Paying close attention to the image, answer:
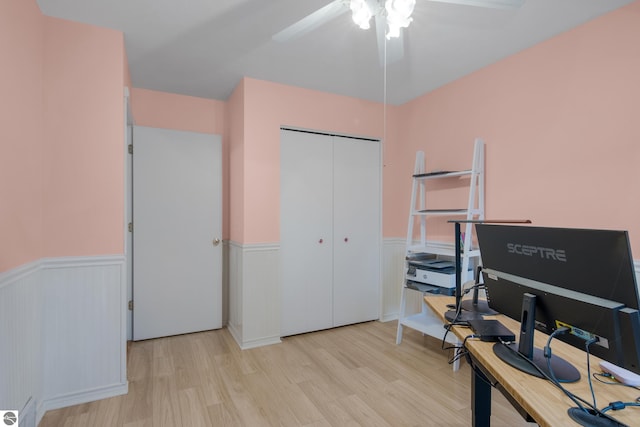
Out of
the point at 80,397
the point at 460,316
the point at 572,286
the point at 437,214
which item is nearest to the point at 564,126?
the point at 437,214

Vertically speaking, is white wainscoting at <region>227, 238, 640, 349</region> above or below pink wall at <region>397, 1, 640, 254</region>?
below

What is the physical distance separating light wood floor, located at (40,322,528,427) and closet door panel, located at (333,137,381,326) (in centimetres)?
45

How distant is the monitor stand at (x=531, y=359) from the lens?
975mm

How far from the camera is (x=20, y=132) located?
1692 mm

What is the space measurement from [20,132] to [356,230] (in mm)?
2756

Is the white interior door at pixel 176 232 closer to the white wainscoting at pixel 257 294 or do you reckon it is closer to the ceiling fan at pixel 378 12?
the white wainscoting at pixel 257 294

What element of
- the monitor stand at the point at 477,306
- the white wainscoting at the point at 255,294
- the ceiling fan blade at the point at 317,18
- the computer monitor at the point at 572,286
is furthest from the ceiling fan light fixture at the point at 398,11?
the white wainscoting at the point at 255,294

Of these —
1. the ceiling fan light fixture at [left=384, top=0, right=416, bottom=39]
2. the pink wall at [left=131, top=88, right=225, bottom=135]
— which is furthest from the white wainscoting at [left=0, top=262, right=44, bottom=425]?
the ceiling fan light fixture at [left=384, top=0, right=416, bottom=39]

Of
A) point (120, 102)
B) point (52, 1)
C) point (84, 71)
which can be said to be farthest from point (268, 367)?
point (52, 1)

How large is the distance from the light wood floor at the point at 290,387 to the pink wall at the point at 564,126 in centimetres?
140

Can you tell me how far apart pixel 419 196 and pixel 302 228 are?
1286 mm

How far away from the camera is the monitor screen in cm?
78

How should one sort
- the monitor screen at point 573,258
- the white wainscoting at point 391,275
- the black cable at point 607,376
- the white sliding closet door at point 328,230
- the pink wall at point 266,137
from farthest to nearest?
the white wainscoting at point 391,275 < the white sliding closet door at point 328,230 < the pink wall at point 266,137 < the black cable at point 607,376 < the monitor screen at point 573,258

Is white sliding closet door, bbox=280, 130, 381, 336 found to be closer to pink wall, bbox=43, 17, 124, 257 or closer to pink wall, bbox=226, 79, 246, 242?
pink wall, bbox=226, 79, 246, 242
